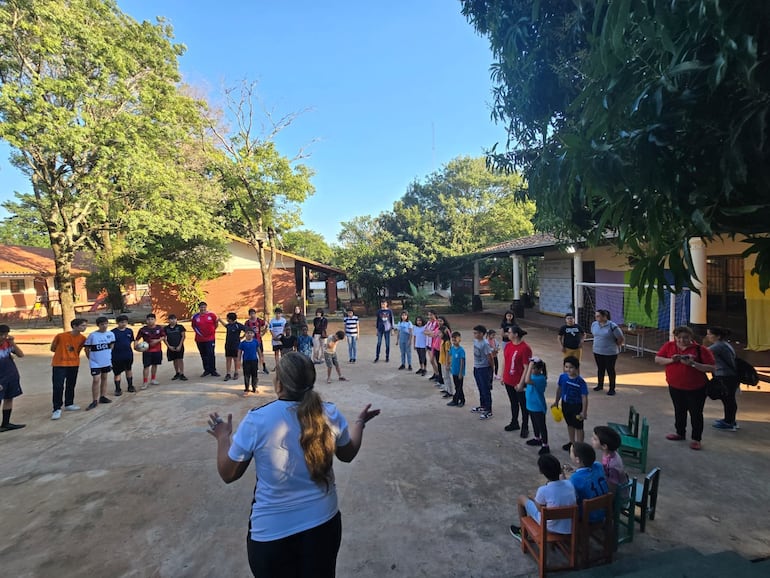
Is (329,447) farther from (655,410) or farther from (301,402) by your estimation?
(655,410)

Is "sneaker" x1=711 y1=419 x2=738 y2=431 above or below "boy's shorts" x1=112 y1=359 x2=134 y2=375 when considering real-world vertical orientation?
below

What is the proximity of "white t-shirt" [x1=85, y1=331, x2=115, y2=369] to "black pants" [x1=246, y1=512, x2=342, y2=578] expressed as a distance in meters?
7.32

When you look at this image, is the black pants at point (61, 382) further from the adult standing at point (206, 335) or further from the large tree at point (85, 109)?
the large tree at point (85, 109)

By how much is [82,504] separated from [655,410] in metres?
7.86

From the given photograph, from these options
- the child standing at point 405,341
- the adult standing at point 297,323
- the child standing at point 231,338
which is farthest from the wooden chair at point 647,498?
the child standing at point 231,338

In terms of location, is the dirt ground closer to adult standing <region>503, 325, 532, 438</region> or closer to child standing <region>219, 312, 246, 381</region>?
adult standing <region>503, 325, 532, 438</region>

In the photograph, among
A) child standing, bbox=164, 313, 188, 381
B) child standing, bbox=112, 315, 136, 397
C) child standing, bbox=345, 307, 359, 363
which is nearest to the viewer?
child standing, bbox=112, 315, 136, 397

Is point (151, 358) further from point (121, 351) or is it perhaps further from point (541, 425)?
point (541, 425)

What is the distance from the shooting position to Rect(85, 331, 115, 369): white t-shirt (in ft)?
24.7

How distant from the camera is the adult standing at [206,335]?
9.61 m

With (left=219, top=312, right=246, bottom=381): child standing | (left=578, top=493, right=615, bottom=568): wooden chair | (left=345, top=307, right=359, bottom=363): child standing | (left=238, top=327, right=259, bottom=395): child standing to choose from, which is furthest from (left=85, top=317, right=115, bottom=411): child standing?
(left=578, top=493, right=615, bottom=568): wooden chair

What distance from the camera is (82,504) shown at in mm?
4277

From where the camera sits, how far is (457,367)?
695cm

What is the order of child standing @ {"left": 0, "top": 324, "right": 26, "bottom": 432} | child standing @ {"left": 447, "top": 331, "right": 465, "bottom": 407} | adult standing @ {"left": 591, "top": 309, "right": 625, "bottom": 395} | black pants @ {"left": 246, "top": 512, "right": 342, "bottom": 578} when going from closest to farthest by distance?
black pants @ {"left": 246, "top": 512, "right": 342, "bottom": 578}, child standing @ {"left": 0, "top": 324, "right": 26, "bottom": 432}, child standing @ {"left": 447, "top": 331, "right": 465, "bottom": 407}, adult standing @ {"left": 591, "top": 309, "right": 625, "bottom": 395}
